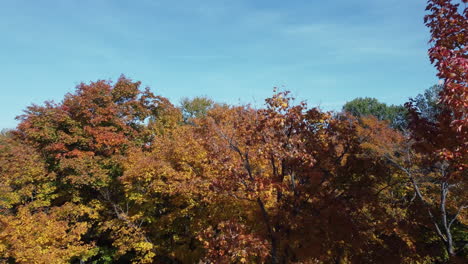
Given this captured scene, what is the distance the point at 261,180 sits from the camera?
6.88m

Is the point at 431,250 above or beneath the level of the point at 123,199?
beneath

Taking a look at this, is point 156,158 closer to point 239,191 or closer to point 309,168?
point 239,191

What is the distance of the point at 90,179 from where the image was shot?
14.2m

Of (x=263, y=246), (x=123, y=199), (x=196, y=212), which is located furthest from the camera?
(x=123, y=199)

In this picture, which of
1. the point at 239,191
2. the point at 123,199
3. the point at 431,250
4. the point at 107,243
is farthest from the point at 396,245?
the point at 107,243

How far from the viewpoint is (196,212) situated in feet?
41.8

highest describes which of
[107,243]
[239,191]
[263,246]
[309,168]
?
[309,168]

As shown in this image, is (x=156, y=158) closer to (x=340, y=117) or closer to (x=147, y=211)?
(x=147, y=211)

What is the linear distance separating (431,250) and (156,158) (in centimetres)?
1089

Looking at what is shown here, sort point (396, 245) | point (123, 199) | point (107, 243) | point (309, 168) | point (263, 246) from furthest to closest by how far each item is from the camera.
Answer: point (107, 243)
point (123, 199)
point (396, 245)
point (309, 168)
point (263, 246)

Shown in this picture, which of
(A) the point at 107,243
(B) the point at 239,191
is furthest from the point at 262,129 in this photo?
(A) the point at 107,243

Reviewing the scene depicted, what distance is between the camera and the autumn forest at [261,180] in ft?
19.9

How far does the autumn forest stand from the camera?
6.06 metres

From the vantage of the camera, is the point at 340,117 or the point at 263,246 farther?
the point at 340,117
